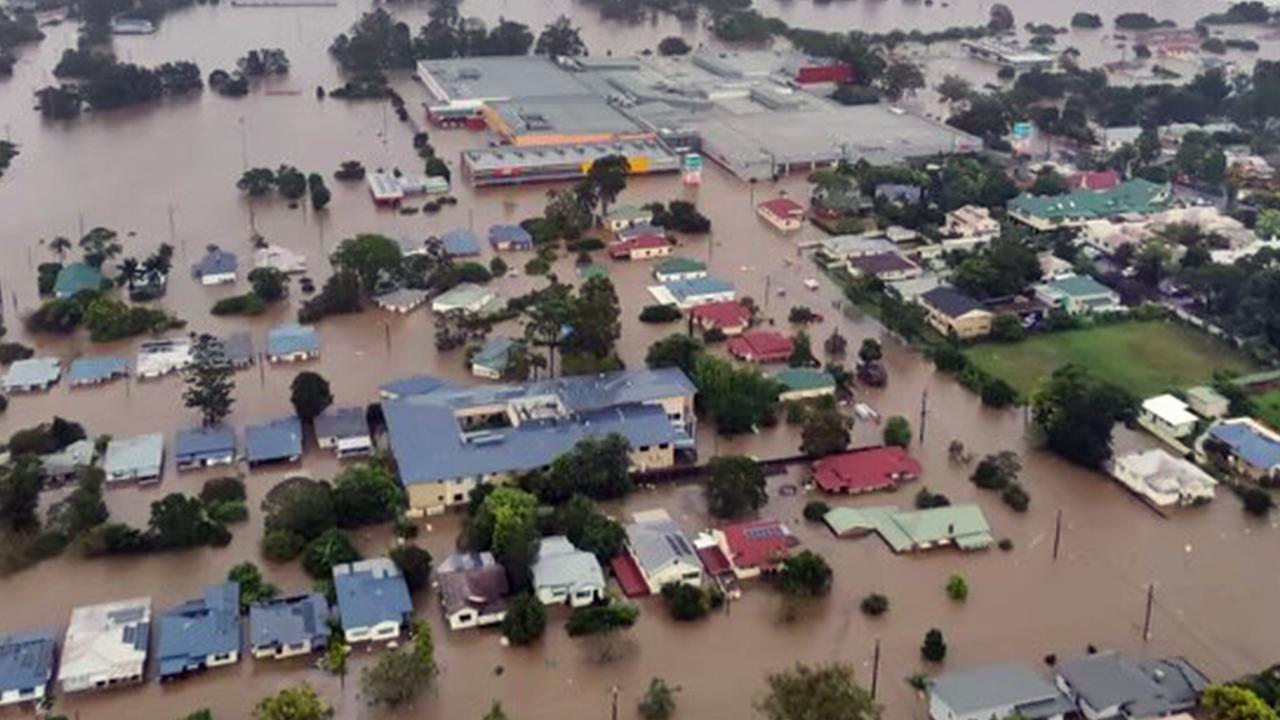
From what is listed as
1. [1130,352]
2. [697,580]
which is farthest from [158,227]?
[1130,352]

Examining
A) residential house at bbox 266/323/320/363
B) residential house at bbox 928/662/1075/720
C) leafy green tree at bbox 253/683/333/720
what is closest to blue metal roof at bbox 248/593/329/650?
leafy green tree at bbox 253/683/333/720

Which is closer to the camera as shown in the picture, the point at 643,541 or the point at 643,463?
the point at 643,541

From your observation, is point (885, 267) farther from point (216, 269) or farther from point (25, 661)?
point (25, 661)

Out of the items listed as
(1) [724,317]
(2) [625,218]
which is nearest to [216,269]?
(2) [625,218]

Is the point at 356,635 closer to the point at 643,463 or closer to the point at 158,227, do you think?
the point at 643,463

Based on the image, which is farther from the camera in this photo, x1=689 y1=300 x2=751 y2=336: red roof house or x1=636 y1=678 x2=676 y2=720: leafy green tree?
x1=689 y1=300 x2=751 y2=336: red roof house

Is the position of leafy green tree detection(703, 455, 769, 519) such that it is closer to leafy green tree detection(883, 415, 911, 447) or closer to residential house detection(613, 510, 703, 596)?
residential house detection(613, 510, 703, 596)
